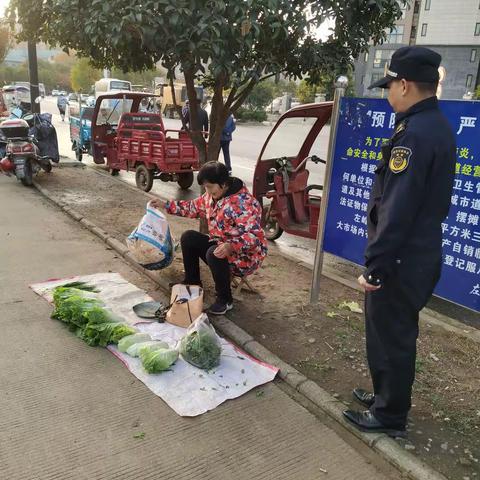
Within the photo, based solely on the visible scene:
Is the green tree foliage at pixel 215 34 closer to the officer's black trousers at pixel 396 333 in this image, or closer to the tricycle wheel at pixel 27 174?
the officer's black trousers at pixel 396 333

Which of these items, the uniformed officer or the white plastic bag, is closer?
the uniformed officer

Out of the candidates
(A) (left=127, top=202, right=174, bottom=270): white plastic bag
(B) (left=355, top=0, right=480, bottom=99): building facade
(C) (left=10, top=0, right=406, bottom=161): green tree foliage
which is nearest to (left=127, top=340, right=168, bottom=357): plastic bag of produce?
(A) (left=127, top=202, right=174, bottom=270): white plastic bag

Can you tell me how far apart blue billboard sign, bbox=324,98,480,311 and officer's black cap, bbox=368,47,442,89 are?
1136 millimetres

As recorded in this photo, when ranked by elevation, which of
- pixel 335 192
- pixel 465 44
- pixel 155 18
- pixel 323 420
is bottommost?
pixel 323 420

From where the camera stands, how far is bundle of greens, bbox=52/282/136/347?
11.2ft

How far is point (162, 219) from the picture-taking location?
429 centimetres

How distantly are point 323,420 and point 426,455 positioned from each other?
1.84 feet

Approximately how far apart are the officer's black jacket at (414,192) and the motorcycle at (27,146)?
7435 millimetres

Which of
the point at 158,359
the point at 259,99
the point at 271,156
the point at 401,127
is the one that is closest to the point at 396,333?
the point at 401,127

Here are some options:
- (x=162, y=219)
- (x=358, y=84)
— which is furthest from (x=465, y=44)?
(x=162, y=219)

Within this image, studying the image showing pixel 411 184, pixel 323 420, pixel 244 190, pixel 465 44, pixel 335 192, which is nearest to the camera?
pixel 411 184

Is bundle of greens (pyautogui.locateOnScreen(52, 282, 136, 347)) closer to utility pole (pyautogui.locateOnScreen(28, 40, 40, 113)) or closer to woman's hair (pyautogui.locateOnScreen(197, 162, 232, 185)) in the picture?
woman's hair (pyautogui.locateOnScreen(197, 162, 232, 185))

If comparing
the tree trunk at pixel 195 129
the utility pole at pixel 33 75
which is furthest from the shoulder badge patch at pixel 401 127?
the utility pole at pixel 33 75

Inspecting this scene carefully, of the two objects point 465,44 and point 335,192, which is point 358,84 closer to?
point 465,44
